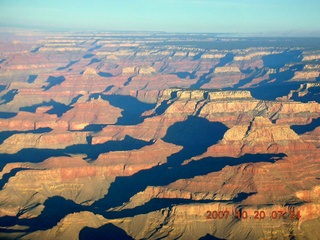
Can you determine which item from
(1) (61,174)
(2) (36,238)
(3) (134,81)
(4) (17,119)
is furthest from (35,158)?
(3) (134,81)

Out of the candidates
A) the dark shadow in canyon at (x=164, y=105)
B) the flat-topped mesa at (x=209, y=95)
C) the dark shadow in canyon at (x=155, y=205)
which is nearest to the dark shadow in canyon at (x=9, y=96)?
the dark shadow in canyon at (x=164, y=105)

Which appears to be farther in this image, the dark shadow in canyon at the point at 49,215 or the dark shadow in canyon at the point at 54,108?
the dark shadow in canyon at the point at 54,108

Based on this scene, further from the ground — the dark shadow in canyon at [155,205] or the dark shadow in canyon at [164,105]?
the dark shadow in canyon at [155,205]

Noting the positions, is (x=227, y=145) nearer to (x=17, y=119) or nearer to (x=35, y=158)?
(x=35, y=158)

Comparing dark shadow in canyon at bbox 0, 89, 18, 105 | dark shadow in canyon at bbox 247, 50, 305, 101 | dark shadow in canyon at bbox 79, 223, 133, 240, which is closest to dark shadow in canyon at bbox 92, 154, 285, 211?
dark shadow in canyon at bbox 79, 223, 133, 240
